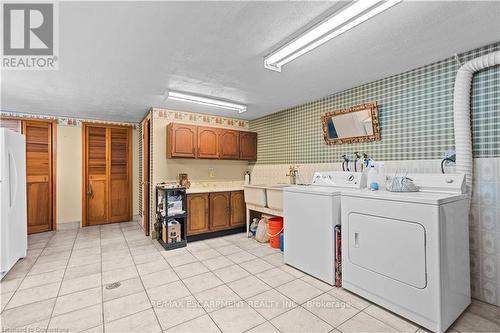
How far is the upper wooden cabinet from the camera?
416 cm

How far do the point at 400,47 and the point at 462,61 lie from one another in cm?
71

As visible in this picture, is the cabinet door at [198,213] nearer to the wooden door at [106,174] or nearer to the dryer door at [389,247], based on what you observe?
the wooden door at [106,174]

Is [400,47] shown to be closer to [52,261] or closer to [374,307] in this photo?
[374,307]

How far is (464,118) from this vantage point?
2.24 metres

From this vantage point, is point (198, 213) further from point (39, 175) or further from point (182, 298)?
point (39, 175)

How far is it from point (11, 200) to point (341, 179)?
Answer: 4125 millimetres

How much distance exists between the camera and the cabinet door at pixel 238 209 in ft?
14.7

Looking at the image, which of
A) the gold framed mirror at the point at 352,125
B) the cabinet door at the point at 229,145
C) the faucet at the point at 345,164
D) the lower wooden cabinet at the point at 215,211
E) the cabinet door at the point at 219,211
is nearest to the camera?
the gold framed mirror at the point at 352,125

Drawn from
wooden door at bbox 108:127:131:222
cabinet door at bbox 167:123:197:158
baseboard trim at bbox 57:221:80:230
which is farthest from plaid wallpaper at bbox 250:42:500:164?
baseboard trim at bbox 57:221:80:230

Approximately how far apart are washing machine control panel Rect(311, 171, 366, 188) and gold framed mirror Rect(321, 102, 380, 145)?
591 millimetres

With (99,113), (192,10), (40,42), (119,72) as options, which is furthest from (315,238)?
(99,113)

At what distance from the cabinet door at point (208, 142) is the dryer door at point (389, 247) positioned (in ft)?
9.49

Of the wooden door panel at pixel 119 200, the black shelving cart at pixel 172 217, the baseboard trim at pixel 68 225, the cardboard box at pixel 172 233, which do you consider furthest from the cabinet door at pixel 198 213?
the baseboard trim at pixel 68 225

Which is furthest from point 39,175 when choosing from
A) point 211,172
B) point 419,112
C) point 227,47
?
point 419,112
